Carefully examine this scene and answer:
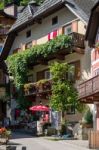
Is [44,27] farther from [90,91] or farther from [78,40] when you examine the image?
[90,91]

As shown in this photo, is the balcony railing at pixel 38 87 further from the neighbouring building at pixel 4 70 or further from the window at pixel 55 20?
the neighbouring building at pixel 4 70

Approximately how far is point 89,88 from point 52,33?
37.8 ft

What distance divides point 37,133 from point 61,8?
10.3 m

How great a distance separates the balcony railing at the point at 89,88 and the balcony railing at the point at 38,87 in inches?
249

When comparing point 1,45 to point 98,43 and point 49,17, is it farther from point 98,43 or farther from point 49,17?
point 98,43

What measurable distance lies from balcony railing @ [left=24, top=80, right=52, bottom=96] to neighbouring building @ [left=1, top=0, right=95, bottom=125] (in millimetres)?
203

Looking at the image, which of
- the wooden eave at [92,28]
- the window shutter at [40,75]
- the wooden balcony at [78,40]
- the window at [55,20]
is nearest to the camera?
the wooden eave at [92,28]

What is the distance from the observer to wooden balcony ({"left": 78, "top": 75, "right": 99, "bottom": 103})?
27.8 metres

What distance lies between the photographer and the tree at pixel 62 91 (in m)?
34.3

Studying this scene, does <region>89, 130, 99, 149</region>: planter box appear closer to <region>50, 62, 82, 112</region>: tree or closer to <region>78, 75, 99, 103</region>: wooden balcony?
<region>78, 75, 99, 103</region>: wooden balcony

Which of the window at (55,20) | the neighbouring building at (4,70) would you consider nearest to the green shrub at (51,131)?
the window at (55,20)

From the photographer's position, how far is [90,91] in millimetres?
28766

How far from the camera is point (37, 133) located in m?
35.3

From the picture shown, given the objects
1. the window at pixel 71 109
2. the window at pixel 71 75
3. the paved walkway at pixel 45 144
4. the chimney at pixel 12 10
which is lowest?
the paved walkway at pixel 45 144
